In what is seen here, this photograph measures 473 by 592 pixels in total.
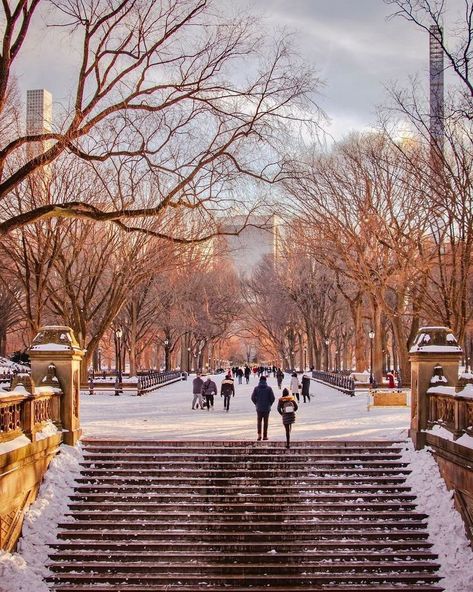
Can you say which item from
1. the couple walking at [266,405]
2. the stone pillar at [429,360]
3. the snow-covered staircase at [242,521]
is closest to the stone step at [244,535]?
the snow-covered staircase at [242,521]

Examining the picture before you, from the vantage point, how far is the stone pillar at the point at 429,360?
16062 millimetres

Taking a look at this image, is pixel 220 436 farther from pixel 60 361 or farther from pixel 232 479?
pixel 60 361

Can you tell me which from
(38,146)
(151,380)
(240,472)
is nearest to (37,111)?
(38,146)

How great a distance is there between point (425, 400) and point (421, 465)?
173 cm

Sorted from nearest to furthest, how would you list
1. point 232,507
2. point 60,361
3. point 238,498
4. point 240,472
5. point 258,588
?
1. point 258,588
2. point 232,507
3. point 238,498
4. point 240,472
5. point 60,361

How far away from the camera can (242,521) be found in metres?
13.0

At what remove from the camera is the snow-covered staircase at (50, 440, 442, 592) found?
11367 mm

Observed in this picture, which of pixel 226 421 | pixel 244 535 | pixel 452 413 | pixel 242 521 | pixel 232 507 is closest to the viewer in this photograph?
pixel 244 535

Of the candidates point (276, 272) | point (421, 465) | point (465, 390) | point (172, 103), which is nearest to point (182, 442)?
point (421, 465)

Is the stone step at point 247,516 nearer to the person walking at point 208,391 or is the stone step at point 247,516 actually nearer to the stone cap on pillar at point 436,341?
the stone cap on pillar at point 436,341

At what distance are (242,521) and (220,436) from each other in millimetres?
4420

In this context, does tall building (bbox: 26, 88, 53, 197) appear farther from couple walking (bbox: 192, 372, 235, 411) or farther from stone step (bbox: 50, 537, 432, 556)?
stone step (bbox: 50, 537, 432, 556)

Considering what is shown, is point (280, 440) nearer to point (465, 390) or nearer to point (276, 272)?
point (465, 390)

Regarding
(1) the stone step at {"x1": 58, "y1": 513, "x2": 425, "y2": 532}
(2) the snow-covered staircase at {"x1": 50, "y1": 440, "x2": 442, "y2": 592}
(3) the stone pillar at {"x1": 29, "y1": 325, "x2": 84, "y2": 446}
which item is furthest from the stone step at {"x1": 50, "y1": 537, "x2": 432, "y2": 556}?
(3) the stone pillar at {"x1": 29, "y1": 325, "x2": 84, "y2": 446}
